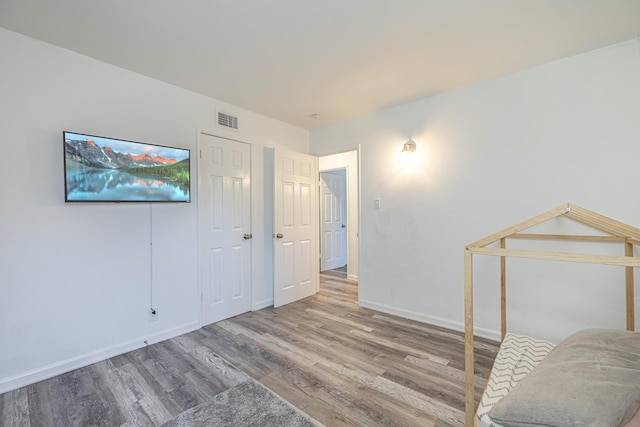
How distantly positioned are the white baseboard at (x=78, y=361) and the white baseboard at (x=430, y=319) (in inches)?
84.4

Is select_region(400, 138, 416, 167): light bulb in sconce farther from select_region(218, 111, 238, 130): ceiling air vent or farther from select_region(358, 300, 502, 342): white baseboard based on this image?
select_region(218, 111, 238, 130): ceiling air vent

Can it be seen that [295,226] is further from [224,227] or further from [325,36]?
[325,36]

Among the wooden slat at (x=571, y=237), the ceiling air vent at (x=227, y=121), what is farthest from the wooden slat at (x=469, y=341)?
the ceiling air vent at (x=227, y=121)

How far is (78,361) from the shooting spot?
87.2 inches

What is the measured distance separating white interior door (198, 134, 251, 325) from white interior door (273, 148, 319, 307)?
38 centimetres

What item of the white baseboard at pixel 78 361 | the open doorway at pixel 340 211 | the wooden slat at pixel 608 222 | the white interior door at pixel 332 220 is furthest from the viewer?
the white interior door at pixel 332 220

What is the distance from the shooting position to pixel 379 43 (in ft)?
6.84

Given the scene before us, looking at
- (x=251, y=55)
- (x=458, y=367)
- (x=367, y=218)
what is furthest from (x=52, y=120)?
(x=458, y=367)

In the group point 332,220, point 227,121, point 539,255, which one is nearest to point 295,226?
point 227,121

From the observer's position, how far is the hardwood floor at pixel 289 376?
1721 mm

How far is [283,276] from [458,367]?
2172 millimetres

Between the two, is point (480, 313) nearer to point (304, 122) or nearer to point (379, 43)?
point (379, 43)

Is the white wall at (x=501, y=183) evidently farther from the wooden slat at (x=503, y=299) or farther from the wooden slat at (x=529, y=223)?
the wooden slat at (x=529, y=223)

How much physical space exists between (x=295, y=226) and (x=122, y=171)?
2045mm
